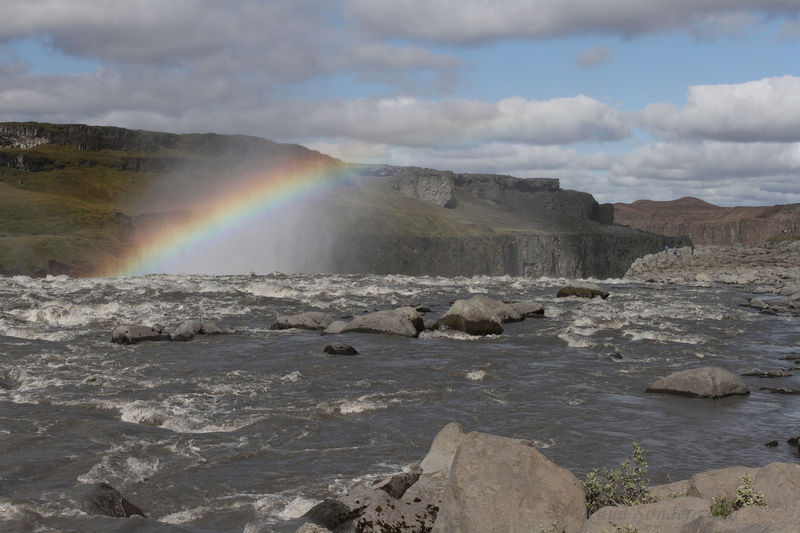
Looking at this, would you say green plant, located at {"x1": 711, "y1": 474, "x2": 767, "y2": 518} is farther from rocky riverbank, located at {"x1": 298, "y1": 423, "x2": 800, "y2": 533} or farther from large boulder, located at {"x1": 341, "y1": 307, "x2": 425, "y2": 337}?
large boulder, located at {"x1": 341, "y1": 307, "x2": 425, "y2": 337}

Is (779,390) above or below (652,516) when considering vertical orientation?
below

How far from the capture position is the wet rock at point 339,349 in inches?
1091

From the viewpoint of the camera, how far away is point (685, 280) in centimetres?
9075

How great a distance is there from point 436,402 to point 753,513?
1313cm

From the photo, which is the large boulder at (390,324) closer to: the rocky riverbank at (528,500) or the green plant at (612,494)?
the rocky riverbank at (528,500)

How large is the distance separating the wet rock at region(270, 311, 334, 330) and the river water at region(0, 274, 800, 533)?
43.9 inches

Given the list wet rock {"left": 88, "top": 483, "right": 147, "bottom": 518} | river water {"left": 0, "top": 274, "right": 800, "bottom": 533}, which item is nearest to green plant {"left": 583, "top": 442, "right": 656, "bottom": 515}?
river water {"left": 0, "top": 274, "right": 800, "bottom": 533}

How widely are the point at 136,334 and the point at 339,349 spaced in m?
9.39

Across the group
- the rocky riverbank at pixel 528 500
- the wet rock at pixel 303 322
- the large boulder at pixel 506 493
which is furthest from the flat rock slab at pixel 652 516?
the wet rock at pixel 303 322

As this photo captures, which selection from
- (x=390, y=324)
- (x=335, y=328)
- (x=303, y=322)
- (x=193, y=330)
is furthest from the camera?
(x=303, y=322)

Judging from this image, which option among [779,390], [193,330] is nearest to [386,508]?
[779,390]

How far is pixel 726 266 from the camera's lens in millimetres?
100000

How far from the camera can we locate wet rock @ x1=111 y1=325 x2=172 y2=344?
29172 millimetres

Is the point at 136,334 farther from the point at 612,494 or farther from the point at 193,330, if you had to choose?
the point at 612,494
